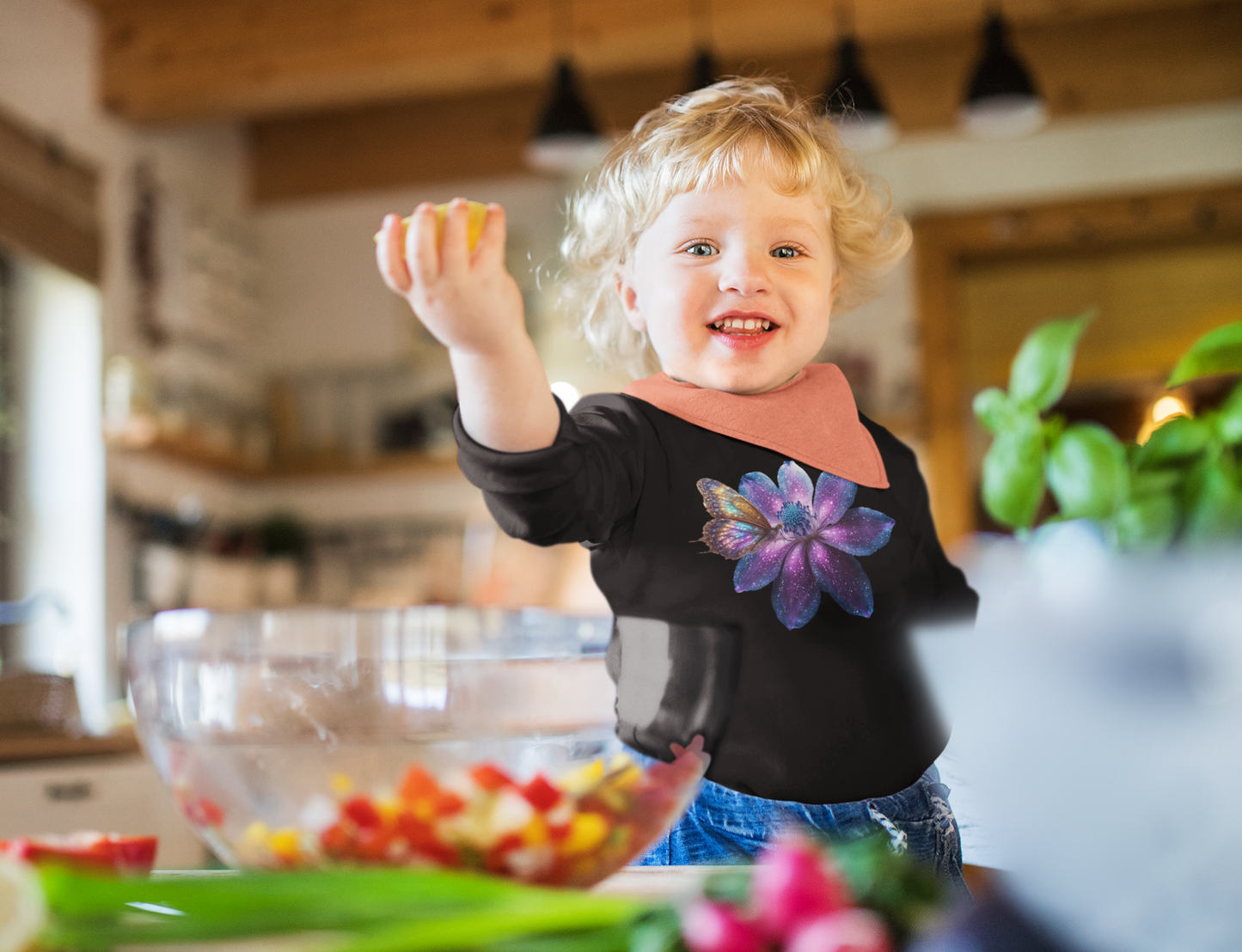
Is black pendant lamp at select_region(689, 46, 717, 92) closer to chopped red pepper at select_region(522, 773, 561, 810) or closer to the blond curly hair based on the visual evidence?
the blond curly hair

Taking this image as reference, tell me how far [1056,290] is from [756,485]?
12.2ft

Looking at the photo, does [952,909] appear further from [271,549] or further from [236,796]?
[271,549]

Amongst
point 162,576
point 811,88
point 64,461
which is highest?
point 811,88

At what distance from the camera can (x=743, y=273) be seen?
2.33ft

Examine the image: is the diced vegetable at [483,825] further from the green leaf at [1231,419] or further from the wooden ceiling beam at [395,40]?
the wooden ceiling beam at [395,40]

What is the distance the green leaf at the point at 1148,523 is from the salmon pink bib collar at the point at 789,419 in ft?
1.12

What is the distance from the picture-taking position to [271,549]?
4.14 m

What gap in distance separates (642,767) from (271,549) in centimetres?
391

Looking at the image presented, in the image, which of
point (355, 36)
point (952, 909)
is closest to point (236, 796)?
point (952, 909)

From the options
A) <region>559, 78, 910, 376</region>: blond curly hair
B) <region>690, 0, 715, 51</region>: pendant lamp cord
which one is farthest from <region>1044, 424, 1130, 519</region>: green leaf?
<region>690, 0, 715, 51</region>: pendant lamp cord

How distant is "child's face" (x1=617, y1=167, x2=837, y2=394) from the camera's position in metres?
0.72

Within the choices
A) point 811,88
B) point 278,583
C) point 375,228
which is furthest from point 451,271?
point 375,228

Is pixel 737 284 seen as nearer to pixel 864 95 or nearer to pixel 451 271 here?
pixel 451 271

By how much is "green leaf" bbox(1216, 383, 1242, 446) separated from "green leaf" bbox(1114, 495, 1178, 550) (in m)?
0.03
